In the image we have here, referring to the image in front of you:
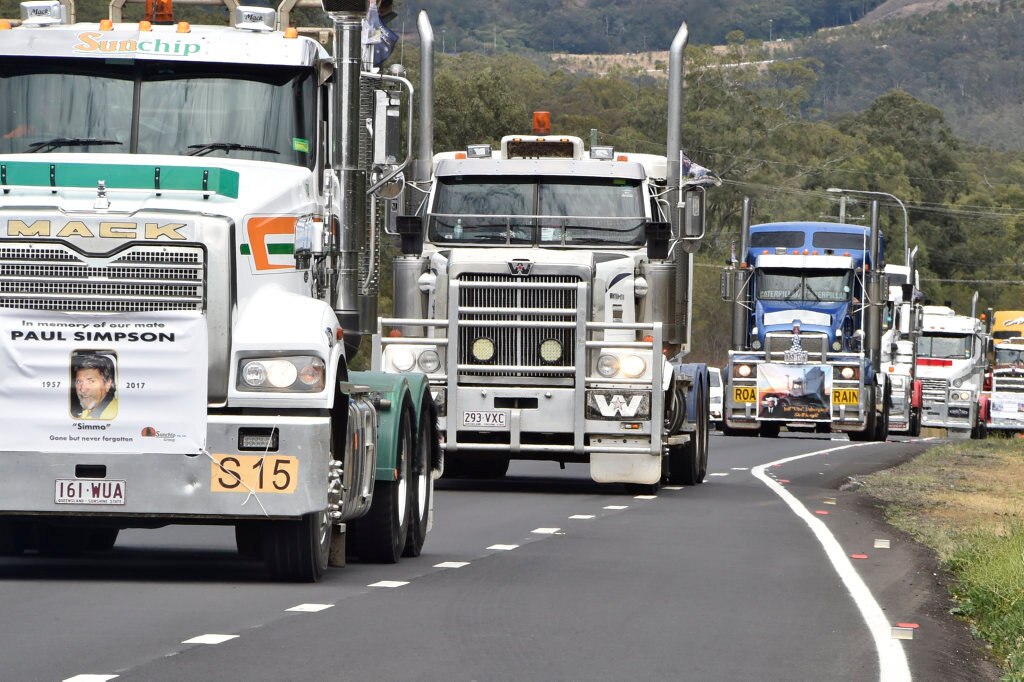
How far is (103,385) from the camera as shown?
1174 cm

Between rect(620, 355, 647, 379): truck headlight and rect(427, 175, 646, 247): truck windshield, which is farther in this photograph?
rect(427, 175, 646, 247): truck windshield

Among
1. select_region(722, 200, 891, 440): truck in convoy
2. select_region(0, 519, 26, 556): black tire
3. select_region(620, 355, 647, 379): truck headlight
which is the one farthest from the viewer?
select_region(722, 200, 891, 440): truck in convoy

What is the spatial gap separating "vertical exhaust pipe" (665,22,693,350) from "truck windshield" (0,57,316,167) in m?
10.5

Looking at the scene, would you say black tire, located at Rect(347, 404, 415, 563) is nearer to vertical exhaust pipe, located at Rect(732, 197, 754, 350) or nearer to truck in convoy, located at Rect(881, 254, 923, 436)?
vertical exhaust pipe, located at Rect(732, 197, 754, 350)

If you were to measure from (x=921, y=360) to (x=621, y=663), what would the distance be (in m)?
53.5

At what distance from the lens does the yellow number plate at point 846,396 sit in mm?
44656

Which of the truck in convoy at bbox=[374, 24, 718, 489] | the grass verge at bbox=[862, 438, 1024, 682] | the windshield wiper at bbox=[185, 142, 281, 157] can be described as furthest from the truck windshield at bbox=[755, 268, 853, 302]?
the windshield wiper at bbox=[185, 142, 281, 157]

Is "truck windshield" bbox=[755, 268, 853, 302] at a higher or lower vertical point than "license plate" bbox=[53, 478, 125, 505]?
higher

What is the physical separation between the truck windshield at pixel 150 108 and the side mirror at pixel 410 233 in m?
9.37

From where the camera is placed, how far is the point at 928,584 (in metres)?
14.2

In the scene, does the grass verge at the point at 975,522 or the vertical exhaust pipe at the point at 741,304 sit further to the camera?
the vertical exhaust pipe at the point at 741,304

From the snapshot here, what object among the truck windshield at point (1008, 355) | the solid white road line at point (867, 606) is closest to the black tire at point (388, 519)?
the solid white road line at point (867, 606)

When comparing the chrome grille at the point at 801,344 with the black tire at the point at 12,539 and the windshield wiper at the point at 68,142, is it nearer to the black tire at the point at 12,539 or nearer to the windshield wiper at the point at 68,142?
the black tire at the point at 12,539

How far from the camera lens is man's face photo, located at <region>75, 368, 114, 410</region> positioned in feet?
38.5
